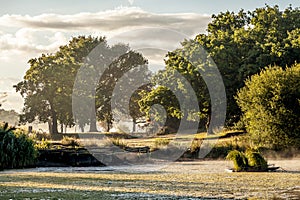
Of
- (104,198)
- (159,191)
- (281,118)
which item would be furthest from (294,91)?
(104,198)

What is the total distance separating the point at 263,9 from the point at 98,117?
87.5ft

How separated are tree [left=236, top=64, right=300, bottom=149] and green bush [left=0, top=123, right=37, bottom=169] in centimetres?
1561

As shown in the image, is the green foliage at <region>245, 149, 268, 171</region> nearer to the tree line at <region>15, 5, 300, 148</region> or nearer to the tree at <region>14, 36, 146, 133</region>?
the tree line at <region>15, 5, 300, 148</region>

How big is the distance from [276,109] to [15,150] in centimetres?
1774

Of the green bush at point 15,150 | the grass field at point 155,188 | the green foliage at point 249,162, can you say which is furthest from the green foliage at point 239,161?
the green bush at point 15,150

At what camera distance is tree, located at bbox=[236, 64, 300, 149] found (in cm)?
3556

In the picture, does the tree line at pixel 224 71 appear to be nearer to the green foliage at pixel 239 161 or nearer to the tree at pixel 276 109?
the tree at pixel 276 109

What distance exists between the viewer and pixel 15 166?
91.7 ft

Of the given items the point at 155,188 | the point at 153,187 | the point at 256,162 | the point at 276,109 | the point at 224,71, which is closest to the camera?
the point at 155,188

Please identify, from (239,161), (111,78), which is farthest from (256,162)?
(111,78)

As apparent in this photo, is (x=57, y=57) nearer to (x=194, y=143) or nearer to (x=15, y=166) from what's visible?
(x=194, y=143)

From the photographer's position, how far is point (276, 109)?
1416 inches

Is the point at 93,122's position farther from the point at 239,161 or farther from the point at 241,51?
the point at 239,161

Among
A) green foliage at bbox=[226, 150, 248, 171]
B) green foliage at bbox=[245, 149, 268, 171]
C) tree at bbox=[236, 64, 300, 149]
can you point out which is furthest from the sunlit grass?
tree at bbox=[236, 64, 300, 149]
